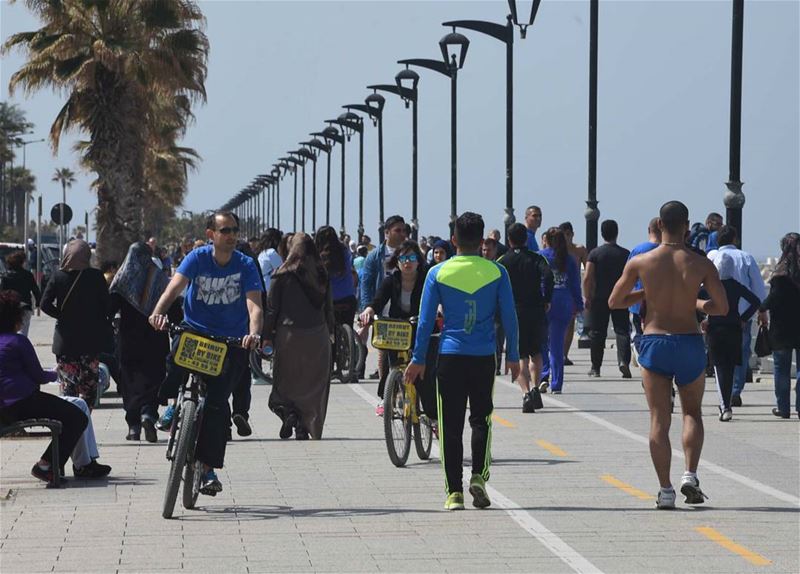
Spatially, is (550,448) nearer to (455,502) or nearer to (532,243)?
(455,502)

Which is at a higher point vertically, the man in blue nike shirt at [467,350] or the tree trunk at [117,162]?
the tree trunk at [117,162]

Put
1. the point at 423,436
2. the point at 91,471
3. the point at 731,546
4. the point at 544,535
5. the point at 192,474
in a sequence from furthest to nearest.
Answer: the point at 423,436 < the point at 91,471 < the point at 192,474 < the point at 544,535 < the point at 731,546

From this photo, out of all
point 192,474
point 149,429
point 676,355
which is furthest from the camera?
point 149,429

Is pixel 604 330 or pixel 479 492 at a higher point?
pixel 604 330

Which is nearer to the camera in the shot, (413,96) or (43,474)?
(43,474)

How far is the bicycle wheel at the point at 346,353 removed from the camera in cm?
2198

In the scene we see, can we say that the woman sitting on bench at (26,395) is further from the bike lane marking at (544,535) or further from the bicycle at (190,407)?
the bike lane marking at (544,535)

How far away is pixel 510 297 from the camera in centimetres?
1124

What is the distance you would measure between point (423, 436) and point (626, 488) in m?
2.26

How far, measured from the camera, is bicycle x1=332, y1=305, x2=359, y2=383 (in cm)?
2197

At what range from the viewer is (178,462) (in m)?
10.7

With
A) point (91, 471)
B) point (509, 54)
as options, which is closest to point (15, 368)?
point (91, 471)

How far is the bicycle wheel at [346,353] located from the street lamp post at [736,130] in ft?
16.2

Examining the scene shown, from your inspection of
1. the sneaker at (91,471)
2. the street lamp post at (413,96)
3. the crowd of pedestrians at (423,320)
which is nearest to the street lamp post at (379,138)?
the street lamp post at (413,96)
